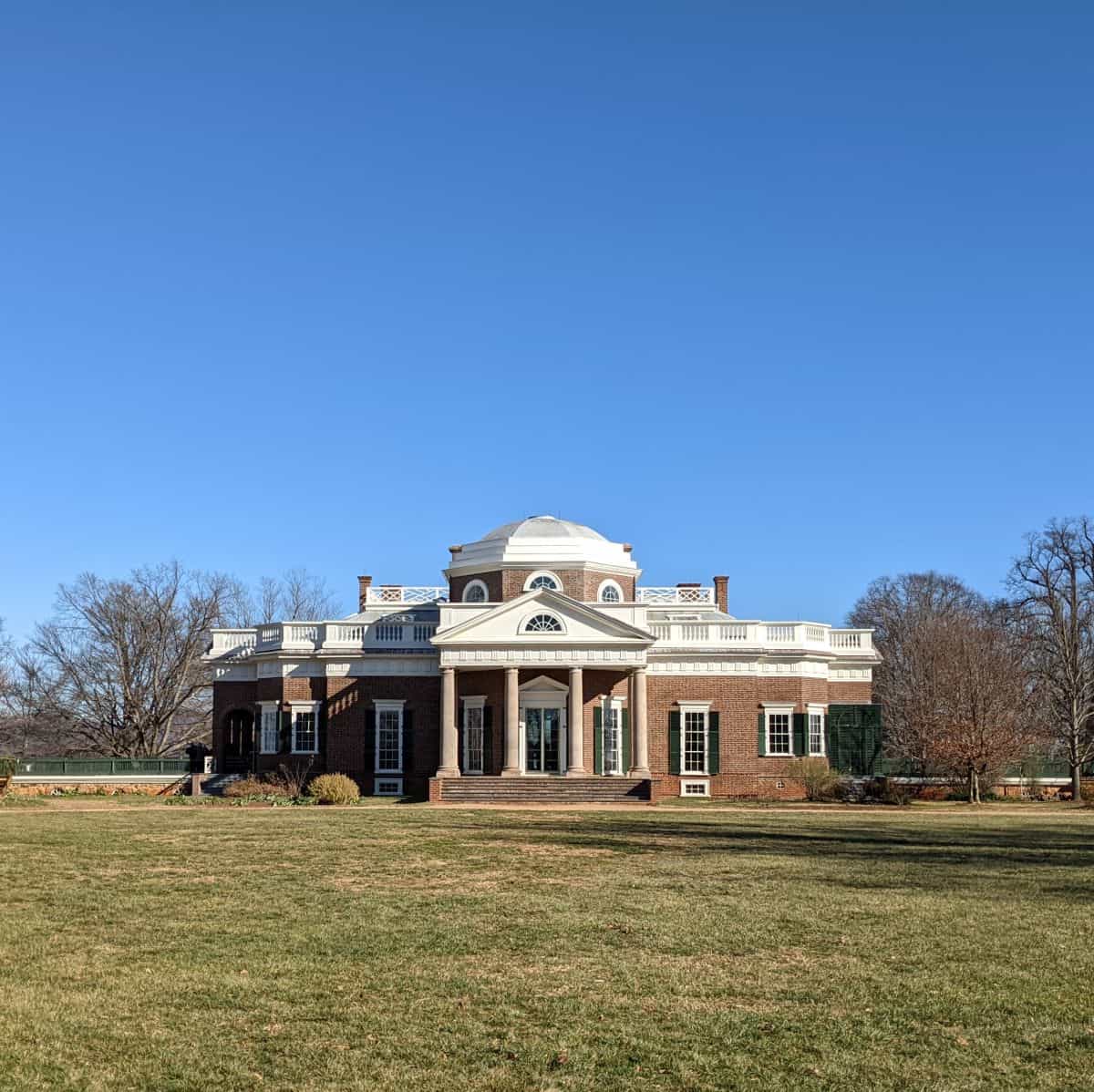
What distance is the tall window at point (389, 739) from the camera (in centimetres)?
4675

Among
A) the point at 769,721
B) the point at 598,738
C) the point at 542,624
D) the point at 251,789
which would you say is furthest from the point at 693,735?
the point at 251,789

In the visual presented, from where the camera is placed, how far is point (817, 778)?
42.0m

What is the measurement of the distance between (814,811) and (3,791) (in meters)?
25.4

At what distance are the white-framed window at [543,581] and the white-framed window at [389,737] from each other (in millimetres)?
6342

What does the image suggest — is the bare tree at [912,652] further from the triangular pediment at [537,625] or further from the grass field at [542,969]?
the grass field at [542,969]

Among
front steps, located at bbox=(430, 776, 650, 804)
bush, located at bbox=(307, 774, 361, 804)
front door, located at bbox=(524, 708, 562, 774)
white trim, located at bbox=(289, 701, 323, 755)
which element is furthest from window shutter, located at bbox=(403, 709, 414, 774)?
bush, located at bbox=(307, 774, 361, 804)

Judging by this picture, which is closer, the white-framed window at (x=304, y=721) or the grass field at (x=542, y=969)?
the grass field at (x=542, y=969)

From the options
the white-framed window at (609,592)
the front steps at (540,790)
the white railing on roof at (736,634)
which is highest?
the white-framed window at (609,592)

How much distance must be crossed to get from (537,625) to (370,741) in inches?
308

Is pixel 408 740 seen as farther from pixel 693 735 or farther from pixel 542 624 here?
pixel 693 735

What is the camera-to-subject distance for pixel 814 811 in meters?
35.7

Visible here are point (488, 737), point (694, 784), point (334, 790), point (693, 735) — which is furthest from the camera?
point (693, 735)

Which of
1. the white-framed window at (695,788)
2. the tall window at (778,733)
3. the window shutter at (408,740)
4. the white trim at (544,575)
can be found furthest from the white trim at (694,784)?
the window shutter at (408,740)

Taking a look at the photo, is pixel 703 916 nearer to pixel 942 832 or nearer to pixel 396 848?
pixel 396 848
